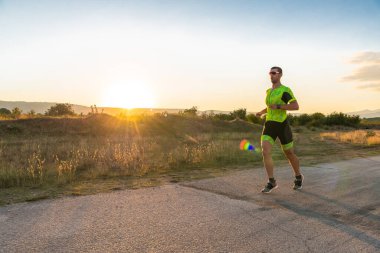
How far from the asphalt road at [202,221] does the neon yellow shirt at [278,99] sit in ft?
4.53

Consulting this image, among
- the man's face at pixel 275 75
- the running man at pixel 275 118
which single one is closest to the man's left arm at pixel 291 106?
the running man at pixel 275 118

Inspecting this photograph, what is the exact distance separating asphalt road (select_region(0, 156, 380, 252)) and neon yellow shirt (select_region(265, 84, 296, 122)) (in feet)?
4.53

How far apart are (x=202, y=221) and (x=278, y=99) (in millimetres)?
2952

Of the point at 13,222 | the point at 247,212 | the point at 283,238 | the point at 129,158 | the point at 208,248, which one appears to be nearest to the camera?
the point at 208,248

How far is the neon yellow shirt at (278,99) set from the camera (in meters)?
6.80

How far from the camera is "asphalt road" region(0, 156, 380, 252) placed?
13.4ft

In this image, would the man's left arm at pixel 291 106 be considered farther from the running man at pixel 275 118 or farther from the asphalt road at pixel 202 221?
the asphalt road at pixel 202 221

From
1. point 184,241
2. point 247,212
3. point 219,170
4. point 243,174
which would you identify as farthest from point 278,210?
point 219,170

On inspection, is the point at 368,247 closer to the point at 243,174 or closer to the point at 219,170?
the point at 243,174

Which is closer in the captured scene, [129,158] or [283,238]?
[283,238]

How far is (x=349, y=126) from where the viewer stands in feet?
190

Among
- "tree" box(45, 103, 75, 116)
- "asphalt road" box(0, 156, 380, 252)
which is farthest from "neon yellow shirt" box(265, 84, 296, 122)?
"tree" box(45, 103, 75, 116)

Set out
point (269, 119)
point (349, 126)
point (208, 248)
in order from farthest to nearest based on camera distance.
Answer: point (349, 126)
point (269, 119)
point (208, 248)

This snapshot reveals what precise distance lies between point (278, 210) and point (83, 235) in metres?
2.80
